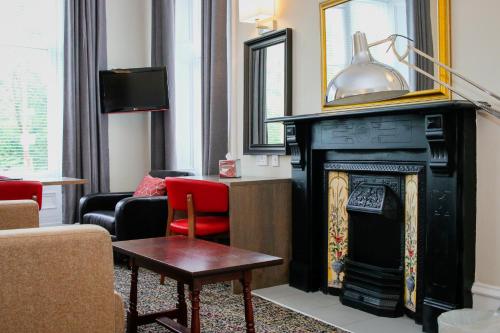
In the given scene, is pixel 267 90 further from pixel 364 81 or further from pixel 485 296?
pixel 364 81

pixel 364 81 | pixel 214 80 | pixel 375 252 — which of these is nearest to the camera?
pixel 364 81

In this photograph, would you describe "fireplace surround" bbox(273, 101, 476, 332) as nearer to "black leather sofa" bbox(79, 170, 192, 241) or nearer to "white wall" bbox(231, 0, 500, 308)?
"white wall" bbox(231, 0, 500, 308)

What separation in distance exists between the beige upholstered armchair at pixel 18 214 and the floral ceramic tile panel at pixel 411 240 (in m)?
2.14

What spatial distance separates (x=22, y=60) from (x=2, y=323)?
4862mm

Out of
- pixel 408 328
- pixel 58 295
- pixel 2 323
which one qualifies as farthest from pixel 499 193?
pixel 2 323

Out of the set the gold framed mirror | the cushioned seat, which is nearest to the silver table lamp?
the gold framed mirror

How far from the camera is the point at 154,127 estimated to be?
Result: 6340mm

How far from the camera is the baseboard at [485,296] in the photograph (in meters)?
2.80

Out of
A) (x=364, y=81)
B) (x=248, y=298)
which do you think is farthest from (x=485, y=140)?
(x=248, y=298)

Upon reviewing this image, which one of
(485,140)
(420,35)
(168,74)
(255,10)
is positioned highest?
(255,10)

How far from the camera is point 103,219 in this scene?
4.83 meters

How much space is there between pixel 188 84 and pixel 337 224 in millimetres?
2998

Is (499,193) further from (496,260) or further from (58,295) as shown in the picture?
(58,295)

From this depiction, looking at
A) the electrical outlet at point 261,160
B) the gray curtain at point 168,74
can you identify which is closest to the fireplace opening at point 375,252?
the electrical outlet at point 261,160
